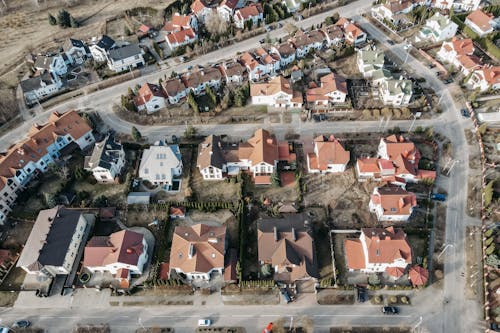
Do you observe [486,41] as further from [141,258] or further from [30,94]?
[30,94]

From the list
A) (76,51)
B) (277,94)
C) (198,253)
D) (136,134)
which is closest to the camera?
(198,253)

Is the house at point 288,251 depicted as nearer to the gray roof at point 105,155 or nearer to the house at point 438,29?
the gray roof at point 105,155

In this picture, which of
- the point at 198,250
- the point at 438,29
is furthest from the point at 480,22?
the point at 198,250

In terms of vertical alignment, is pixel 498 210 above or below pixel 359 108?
below

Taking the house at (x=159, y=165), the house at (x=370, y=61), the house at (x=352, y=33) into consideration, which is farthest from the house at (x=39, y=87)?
the house at (x=370, y=61)

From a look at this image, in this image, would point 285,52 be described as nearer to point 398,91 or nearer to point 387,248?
point 398,91

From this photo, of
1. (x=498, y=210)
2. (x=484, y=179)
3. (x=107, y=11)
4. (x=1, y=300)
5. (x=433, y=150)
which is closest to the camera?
(x=1, y=300)

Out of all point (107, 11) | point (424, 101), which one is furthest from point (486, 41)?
point (107, 11)

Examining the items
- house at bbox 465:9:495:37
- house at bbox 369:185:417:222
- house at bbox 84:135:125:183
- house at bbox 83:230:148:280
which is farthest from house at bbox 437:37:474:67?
house at bbox 83:230:148:280
